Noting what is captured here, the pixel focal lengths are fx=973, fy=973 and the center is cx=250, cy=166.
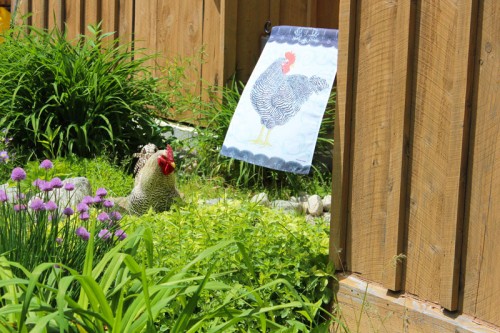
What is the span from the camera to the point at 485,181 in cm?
356

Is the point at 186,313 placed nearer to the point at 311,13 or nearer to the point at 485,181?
the point at 485,181

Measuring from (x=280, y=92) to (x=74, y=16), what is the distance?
4.03 m

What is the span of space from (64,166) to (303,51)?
1.90 m

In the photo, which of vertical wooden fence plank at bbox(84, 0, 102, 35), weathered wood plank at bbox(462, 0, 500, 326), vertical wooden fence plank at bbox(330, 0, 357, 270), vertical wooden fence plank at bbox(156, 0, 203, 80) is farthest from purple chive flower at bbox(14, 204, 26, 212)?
vertical wooden fence plank at bbox(84, 0, 102, 35)

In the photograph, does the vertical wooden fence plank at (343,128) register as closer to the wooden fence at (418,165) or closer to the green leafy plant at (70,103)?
the wooden fence at (418,165)

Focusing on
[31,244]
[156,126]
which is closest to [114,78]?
[156,126]

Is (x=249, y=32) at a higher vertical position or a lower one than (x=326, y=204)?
higher

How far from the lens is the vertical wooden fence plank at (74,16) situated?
10.1 m

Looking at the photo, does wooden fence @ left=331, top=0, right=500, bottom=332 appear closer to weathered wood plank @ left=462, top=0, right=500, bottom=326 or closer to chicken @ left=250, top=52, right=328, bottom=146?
weathered wood plank @ left=462, top=0, right=500, bottom=326

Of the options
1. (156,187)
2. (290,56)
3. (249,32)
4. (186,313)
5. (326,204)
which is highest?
(249,32)

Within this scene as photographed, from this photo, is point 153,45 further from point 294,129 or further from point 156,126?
point 294,129

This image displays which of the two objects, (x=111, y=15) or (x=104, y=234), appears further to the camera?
(x=111, y=15)

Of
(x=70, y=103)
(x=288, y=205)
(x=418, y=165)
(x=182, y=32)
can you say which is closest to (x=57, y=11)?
(x=182, y=32)

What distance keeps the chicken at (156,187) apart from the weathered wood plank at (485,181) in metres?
2.51
